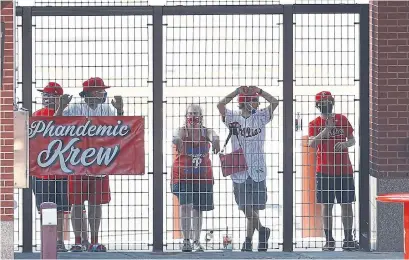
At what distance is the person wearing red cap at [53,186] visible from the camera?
485 inches

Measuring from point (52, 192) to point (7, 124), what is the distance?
1838mm

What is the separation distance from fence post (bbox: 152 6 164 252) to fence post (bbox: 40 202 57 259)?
9.78ft

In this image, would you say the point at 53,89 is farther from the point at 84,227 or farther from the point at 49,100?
the point at 84,227

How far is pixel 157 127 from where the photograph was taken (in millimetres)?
12242

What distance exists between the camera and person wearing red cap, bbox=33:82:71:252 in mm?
12328

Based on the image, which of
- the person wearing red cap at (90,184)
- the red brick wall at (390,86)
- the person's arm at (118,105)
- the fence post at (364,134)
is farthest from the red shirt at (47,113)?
the red brick wall at (390,86)

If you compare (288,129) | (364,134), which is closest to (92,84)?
(288,129)

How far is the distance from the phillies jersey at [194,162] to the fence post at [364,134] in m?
1.80

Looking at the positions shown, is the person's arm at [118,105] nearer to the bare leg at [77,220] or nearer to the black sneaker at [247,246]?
the bare leg at [77,220]

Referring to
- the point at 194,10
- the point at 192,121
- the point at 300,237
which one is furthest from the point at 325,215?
the point at 194,10

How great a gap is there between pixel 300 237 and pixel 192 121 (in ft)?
6.52

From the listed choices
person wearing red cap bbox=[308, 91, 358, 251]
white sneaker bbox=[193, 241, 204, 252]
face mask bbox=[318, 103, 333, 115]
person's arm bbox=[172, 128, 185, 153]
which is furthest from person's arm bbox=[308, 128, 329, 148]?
white sneaker bbox=[193, 241, 204, 252]

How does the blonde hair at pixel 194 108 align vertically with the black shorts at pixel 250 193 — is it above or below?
above

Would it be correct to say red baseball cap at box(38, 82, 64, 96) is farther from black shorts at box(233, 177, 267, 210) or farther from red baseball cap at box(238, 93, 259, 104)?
black shorts at box(233, 177, 267, 210)
